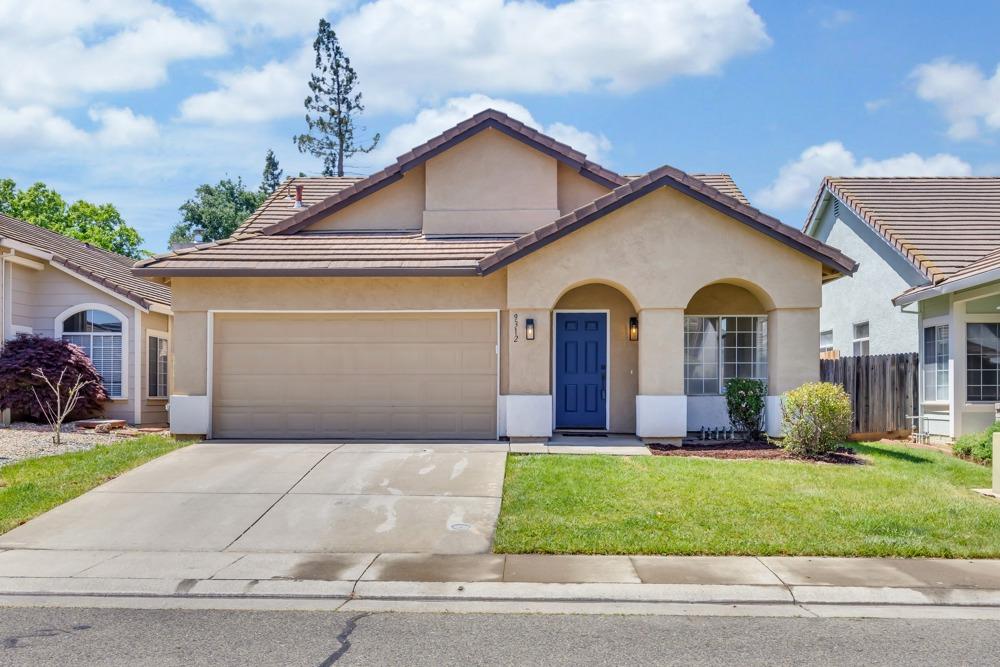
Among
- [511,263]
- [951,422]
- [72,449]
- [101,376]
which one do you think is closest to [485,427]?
[511,263]

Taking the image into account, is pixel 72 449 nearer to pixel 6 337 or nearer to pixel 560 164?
pixel 6 337

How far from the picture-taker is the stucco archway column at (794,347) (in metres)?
13.9

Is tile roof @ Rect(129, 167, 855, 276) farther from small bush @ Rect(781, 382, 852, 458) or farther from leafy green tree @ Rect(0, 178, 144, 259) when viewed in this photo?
leafy green tree @ Rect(0, 178, 144, 259)

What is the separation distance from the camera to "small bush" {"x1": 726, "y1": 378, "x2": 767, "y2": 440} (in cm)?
1386

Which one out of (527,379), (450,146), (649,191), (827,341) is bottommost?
(527,379)

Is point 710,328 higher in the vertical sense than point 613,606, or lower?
higher

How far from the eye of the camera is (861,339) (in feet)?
64.2

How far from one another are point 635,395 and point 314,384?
5891 millimetres

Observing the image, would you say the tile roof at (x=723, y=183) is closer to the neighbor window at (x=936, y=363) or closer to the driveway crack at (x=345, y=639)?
the neighbor window at (x=936, y=363)

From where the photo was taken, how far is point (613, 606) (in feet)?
21.7

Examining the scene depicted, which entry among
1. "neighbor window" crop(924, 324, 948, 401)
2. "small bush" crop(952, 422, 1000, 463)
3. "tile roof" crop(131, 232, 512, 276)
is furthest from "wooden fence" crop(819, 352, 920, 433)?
"tile roof" crop(131, 232, 512, 276)

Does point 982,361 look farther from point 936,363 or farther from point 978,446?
point 978,446

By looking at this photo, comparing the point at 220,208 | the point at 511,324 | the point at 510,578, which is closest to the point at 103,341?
the point at 511,324

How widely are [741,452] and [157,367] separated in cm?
1430
